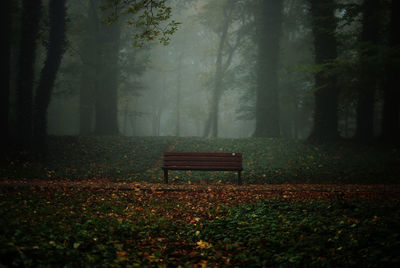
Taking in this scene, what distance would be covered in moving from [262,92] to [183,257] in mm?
13459

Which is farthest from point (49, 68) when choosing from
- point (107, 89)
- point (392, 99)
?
point (392, 99)

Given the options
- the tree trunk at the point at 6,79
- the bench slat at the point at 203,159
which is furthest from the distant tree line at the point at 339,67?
the tree trunk at the point at 6,79

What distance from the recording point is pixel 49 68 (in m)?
11.5

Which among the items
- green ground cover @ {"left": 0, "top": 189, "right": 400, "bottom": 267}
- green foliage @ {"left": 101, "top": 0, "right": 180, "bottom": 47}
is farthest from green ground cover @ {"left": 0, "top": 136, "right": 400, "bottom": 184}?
green foliage @ {"left": 101, "top": 0, "right": 180, "bottom": 47}

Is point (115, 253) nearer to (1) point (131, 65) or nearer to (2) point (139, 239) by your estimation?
(2) point (139, 239)

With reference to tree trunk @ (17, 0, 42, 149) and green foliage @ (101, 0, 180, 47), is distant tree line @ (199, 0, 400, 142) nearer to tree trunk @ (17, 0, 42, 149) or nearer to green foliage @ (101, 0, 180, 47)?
green foliage @ (101, 0, 180, 47)

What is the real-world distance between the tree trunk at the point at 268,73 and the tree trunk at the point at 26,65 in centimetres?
1213

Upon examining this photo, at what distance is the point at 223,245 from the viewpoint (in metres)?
3.82

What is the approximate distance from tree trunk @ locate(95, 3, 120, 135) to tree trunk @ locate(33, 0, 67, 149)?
16.8 ft

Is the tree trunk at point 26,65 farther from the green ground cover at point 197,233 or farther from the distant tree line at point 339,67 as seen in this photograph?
the distant tree line at point 339,67

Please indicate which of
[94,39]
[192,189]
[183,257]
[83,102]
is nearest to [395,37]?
[192,189]

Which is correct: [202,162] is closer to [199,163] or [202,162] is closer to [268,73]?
[199,163]

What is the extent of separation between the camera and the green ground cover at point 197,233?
10.0 ft

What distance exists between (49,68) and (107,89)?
18.6 feet
